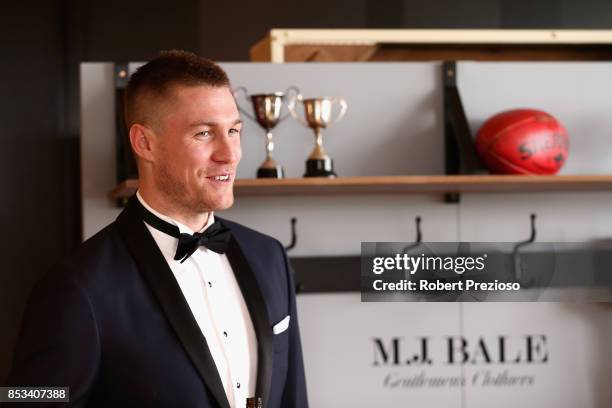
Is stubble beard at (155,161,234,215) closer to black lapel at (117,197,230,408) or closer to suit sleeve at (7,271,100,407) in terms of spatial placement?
black lapel at (117,197,230,408)

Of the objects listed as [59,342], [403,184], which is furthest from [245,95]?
[59,342]

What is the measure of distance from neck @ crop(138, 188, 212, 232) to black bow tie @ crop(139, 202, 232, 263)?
1cm

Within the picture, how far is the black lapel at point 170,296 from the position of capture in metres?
1.46

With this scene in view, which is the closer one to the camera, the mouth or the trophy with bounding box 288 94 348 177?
the mouth

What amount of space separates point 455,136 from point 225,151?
4.55ft

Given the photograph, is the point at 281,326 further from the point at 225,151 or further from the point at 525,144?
the point at 525,144

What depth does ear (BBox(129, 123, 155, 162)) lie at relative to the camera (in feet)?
5.14

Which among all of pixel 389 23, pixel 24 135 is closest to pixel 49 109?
pixel 24 135

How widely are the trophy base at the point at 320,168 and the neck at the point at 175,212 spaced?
3.37 ft

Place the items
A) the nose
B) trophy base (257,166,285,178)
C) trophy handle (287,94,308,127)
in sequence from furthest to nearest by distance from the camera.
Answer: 1. trophy handle (287,94,308,127)
2. trophy base (257,166,285,178)
3. the nose

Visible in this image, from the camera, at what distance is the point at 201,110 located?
1512 mm

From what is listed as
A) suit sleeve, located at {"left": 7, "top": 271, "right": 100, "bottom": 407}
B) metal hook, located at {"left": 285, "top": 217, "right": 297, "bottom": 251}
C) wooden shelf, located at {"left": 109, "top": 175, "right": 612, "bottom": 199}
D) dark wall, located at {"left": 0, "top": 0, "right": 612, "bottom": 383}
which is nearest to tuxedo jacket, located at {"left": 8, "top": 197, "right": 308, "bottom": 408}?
suit sleeve, located at {"left": 7, "top": 271, "right": 100, "bottom": 407}

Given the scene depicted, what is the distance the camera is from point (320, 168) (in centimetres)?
261

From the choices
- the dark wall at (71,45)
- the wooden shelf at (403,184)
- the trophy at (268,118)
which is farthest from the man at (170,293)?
the dark wall at (71,45)
